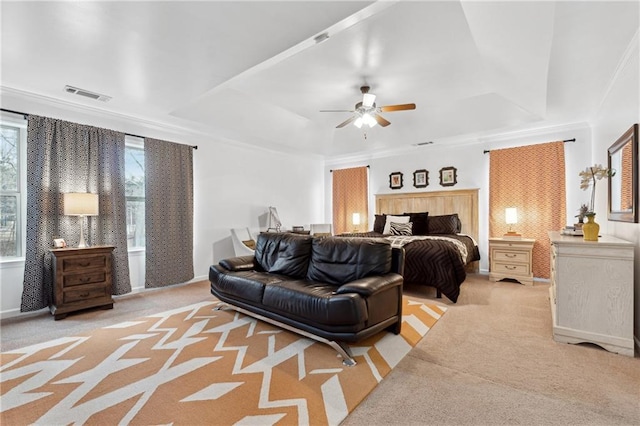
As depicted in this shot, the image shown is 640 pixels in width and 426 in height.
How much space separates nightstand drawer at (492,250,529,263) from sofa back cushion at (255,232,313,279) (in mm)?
3347

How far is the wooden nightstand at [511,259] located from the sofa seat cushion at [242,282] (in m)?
3.69

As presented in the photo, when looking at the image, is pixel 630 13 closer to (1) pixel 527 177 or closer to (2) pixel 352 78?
(2) pixel 352 78

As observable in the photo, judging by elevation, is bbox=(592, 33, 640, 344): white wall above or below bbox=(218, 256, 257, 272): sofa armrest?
above

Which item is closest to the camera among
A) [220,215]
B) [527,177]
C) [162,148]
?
[162,148]

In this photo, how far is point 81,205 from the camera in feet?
11.3

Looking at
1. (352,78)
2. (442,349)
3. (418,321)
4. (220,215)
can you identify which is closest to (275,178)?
(220,215)

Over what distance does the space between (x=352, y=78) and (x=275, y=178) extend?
345 centimetres

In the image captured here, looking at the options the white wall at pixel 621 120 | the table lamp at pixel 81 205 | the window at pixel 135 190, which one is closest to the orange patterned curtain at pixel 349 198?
the white wall at pixel 621 120

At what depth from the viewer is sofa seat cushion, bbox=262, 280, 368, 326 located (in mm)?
2221

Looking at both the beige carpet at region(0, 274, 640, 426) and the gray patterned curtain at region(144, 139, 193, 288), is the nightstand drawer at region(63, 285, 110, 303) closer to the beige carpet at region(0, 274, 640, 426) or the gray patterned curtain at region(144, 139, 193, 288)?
the beige carpet at region(0, 274, 640, 426)

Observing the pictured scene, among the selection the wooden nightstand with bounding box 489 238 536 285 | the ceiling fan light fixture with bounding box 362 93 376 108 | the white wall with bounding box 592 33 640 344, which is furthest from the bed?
the ceiling fan light fixture with bounding box 362 93 376 108

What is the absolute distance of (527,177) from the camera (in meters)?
5.05

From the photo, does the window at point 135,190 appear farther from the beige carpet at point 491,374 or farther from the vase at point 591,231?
the vase at point 591,231

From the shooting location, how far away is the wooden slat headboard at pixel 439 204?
5641 millimetres
